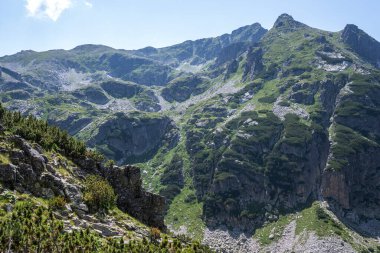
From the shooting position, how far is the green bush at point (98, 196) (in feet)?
243

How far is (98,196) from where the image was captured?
76.1 meters

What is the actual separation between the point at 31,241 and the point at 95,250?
365 inches

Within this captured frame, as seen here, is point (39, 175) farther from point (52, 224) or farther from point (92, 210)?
point (52, 224)

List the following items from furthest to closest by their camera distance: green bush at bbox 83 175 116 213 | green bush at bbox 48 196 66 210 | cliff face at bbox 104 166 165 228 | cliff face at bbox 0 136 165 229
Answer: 1. cliff face at bbox 104 166 165 228
2. green bush at bbox 83 175 116 213
3. cliff face at bbox 0 136 165 229
4. green bush at bbox 48 196 66 210

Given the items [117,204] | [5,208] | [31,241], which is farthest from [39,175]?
[31,241]

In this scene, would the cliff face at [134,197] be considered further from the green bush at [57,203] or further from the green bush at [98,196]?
the green bush at [57,203]

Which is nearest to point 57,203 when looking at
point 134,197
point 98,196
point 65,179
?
point 98,196

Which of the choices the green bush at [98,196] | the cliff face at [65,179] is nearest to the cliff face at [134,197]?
the cliff face at [65,179]

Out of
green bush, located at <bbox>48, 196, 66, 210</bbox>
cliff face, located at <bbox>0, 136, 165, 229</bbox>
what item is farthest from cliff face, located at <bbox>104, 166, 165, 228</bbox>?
green bush, located at <bbox>48, 196, 66, 210</bbox>

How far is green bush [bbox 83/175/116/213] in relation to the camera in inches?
2915

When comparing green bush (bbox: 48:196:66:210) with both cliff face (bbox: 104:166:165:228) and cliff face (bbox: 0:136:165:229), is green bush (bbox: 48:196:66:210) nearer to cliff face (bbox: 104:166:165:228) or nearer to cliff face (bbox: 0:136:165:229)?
cliff face (bbox: 0:136:165:229)

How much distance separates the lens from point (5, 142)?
75750 mm

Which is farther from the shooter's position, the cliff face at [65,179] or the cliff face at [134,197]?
the cliff face at [134,197]

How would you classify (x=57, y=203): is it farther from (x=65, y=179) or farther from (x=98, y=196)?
(x=65, y=179)
